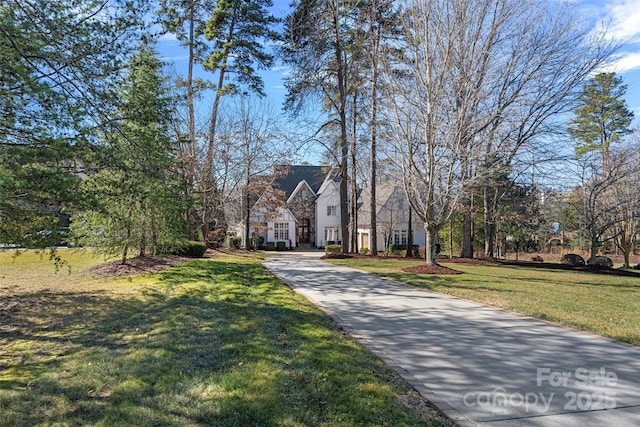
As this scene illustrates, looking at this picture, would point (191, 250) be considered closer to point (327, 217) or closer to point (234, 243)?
point (234, 243)

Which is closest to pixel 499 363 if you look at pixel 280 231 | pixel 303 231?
pixel 280 231

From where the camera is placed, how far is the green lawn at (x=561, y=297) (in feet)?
20.9

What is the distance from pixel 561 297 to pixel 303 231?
104 feet

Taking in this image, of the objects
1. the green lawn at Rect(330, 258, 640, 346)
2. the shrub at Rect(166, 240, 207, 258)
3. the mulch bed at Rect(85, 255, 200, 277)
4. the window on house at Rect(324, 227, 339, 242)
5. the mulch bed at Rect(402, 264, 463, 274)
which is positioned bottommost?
the green lawn at Rect(330, 258, 640, 346)

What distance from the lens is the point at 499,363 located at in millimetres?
4426

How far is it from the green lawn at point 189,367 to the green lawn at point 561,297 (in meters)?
3.83

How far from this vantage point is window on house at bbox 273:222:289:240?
36.8 metres

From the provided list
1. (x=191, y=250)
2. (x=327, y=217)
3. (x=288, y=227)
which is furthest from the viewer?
(x=327, y=217)

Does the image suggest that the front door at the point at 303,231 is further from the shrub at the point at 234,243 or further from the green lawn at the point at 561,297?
the green lawn at the point at 561,297

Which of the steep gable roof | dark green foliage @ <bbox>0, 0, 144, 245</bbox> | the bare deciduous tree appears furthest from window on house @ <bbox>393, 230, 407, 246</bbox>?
dark green foliage @ <bbox>0, 0, 144, 245</bbox>

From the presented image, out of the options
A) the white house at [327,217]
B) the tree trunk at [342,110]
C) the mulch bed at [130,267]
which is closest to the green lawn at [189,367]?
the mulch bed at [130,267]

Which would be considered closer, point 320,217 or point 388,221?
point 388,221

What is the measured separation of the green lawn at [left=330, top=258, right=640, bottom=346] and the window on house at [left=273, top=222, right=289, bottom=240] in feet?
80.5

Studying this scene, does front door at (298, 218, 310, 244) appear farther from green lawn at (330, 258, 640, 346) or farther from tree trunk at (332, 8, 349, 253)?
green lawn at (330, 258, 640, 346)
